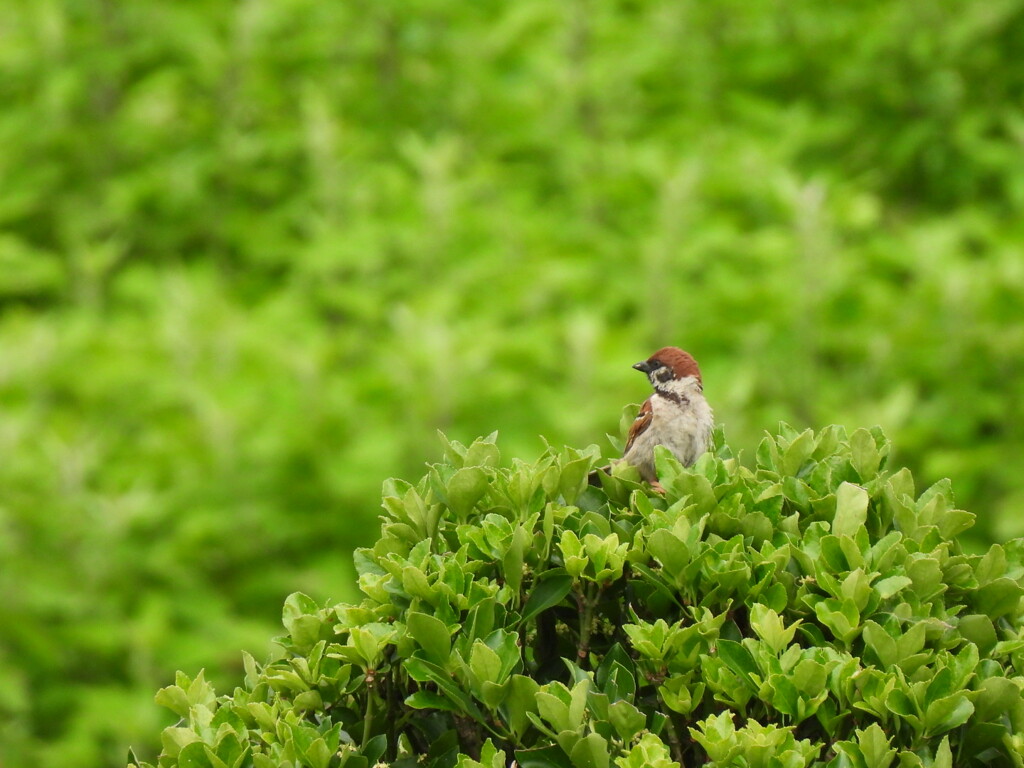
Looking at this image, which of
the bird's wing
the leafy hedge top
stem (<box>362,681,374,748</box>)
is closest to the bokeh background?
the bird's wing

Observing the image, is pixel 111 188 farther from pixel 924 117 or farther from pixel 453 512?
pixel 453 512

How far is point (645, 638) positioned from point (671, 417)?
4.02 ft

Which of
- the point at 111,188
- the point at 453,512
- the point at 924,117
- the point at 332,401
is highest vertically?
the point at 111,188

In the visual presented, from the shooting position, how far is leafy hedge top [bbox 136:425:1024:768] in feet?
7.21

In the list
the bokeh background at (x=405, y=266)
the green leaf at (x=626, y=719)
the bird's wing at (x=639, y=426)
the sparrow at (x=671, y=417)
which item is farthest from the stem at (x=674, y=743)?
the bokeh background at (x=405, y=266)

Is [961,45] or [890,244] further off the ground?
[961,45]

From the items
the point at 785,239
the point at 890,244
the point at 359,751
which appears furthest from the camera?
the point at 890,244

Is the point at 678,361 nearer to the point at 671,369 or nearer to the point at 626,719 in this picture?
the point at 671,369

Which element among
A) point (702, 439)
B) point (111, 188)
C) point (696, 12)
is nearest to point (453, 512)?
point (702, 439)

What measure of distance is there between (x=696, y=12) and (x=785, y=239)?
2850mm

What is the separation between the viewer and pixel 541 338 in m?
7.44

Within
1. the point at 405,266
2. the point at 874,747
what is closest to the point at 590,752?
the point at 874,747

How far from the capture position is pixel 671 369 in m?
3.67

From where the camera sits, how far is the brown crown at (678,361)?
3637 millimetres
